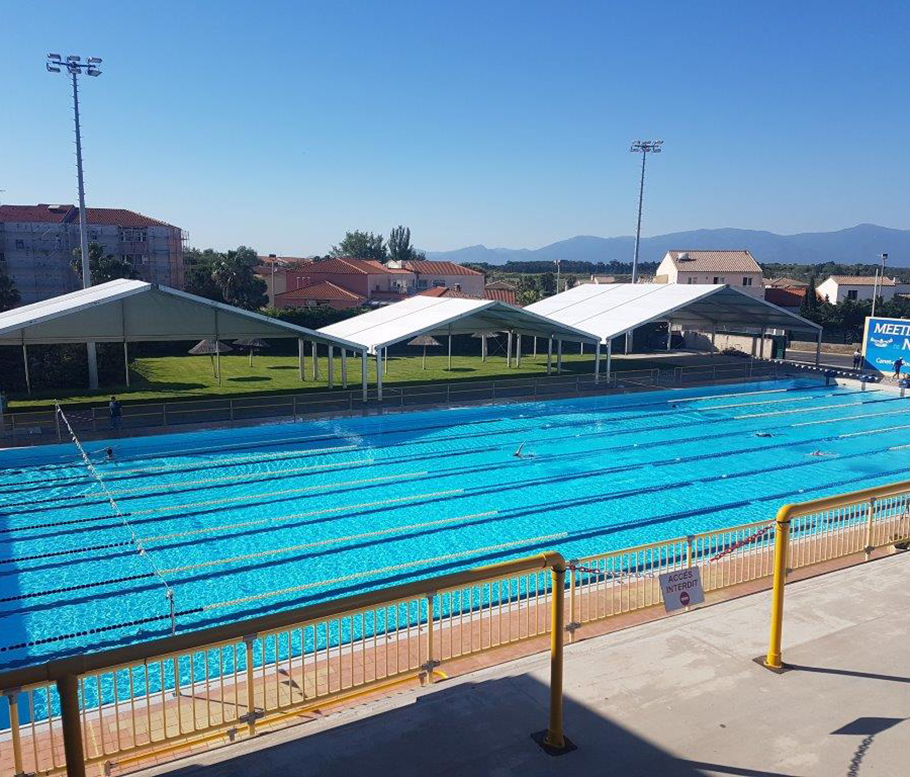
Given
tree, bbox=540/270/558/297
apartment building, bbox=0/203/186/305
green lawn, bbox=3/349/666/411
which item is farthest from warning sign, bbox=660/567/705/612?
tree, bbox=540/270/558/297

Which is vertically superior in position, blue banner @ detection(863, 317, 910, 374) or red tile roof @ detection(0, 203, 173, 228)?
red tile roof @ detection(0, 203, 173, 228)

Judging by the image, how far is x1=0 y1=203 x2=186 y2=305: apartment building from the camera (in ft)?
180

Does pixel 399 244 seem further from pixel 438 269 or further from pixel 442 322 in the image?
pixel 442 322

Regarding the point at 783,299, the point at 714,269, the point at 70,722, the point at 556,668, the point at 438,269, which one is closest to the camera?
the point at 70,722

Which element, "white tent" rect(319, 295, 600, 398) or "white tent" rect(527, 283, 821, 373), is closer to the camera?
"white tent" rect(319, 295, 600, 398)

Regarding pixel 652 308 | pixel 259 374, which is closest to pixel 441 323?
pixel 259 374

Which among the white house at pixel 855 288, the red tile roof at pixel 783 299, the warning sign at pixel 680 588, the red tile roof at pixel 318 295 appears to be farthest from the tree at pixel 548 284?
the warning sign at pixel 680 588

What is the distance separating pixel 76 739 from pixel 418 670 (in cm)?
274

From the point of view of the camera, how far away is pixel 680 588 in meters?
6.72

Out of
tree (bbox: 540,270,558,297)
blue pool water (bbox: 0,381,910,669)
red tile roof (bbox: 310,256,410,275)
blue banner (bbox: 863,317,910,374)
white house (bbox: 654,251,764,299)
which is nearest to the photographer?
blue pool water (bbox: 0,381,910,669)

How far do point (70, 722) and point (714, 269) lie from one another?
72.2 meters

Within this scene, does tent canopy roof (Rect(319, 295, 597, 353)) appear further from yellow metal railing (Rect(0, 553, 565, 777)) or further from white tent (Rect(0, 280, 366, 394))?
yellow metal railing (Rect(0, 553, 565, 777))

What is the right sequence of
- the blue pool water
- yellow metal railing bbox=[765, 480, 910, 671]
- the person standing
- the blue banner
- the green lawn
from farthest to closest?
the blue banner
the green lawn
the person standing
the blue pool water
yellow metal railing bbox=[765, 480, 910, 671]

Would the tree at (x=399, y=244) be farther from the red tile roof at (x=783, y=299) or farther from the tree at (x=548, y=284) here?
the red tile roof at (x=783, y=299)
